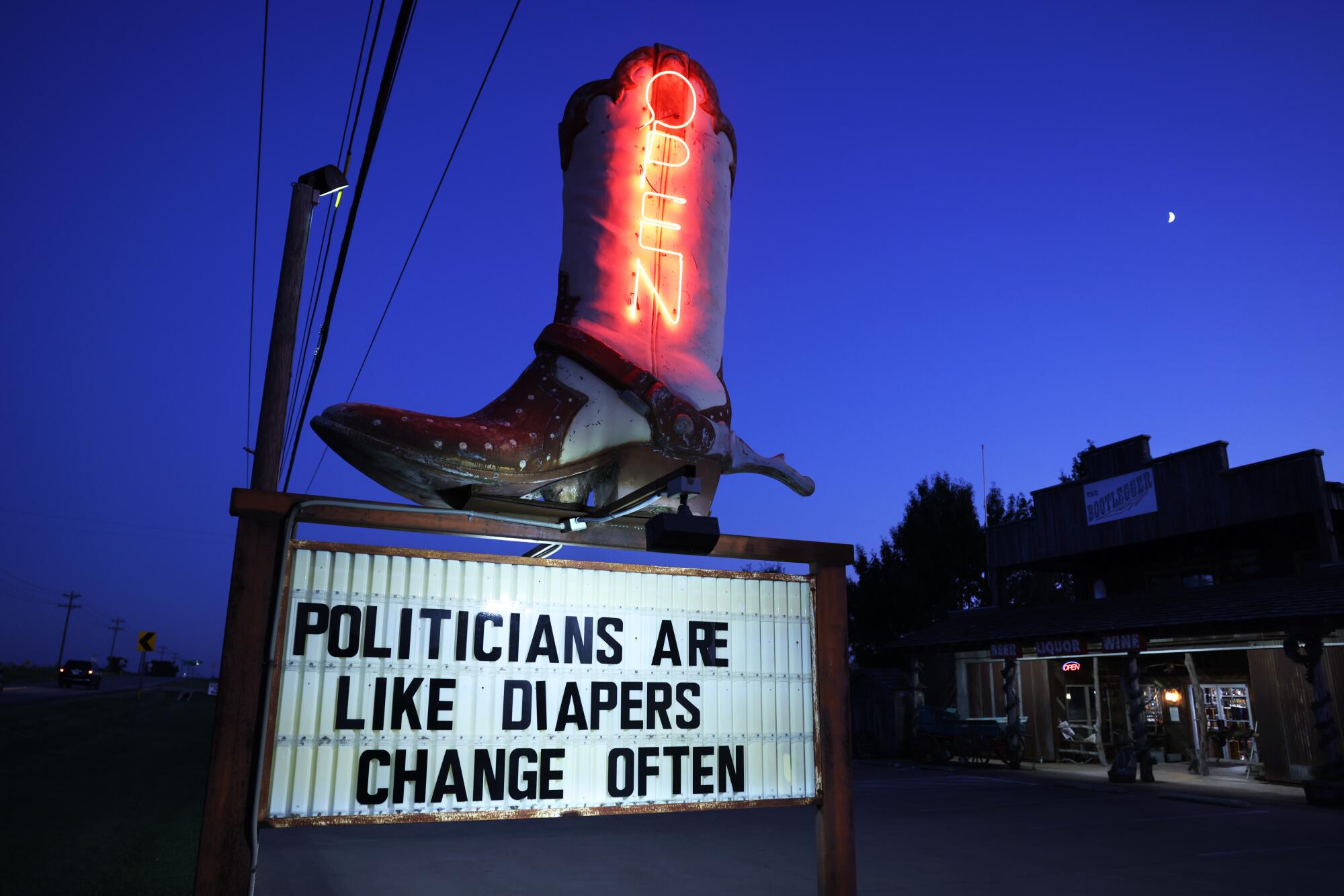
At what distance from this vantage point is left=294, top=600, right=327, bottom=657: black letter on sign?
360 centimetres

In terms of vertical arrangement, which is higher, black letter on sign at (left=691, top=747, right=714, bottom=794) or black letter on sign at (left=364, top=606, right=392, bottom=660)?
black letter on sign at (left=364, top=606, right=392, bottom=660)

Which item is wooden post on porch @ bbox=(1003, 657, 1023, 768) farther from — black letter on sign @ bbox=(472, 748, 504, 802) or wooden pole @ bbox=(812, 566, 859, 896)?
black letter on sign @ bbox=(472, 748, 504, 802)

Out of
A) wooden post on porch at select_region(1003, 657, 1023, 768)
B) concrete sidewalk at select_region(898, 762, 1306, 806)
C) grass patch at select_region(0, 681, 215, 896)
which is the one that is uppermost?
wooden post on porch at select_region(1003, 657, 1023, 768)

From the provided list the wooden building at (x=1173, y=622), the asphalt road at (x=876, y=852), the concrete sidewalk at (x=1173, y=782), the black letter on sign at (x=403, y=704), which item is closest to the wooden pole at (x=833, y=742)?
the black letter on sign at (x=403, y=704)

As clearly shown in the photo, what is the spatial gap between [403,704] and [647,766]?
116 cm

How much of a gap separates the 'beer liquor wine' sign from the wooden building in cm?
1476

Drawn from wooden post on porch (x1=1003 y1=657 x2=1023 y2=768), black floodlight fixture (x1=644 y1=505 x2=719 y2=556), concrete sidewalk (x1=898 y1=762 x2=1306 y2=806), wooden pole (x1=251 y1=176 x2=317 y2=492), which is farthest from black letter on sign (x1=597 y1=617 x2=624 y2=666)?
wooden post on porch (x1=1003 y1=657 x2=1023 y2=768)

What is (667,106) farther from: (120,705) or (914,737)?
(120,705)

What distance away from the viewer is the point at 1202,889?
27.5 ft

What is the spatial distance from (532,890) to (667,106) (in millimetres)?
7395

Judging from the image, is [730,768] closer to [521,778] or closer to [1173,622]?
[521,778]

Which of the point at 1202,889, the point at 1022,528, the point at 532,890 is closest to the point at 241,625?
the point at 532,890

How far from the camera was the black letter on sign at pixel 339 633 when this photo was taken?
12.0ft

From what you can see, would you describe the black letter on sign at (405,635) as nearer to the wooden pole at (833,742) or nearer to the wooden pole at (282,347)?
the wooden pole at (833,742)
